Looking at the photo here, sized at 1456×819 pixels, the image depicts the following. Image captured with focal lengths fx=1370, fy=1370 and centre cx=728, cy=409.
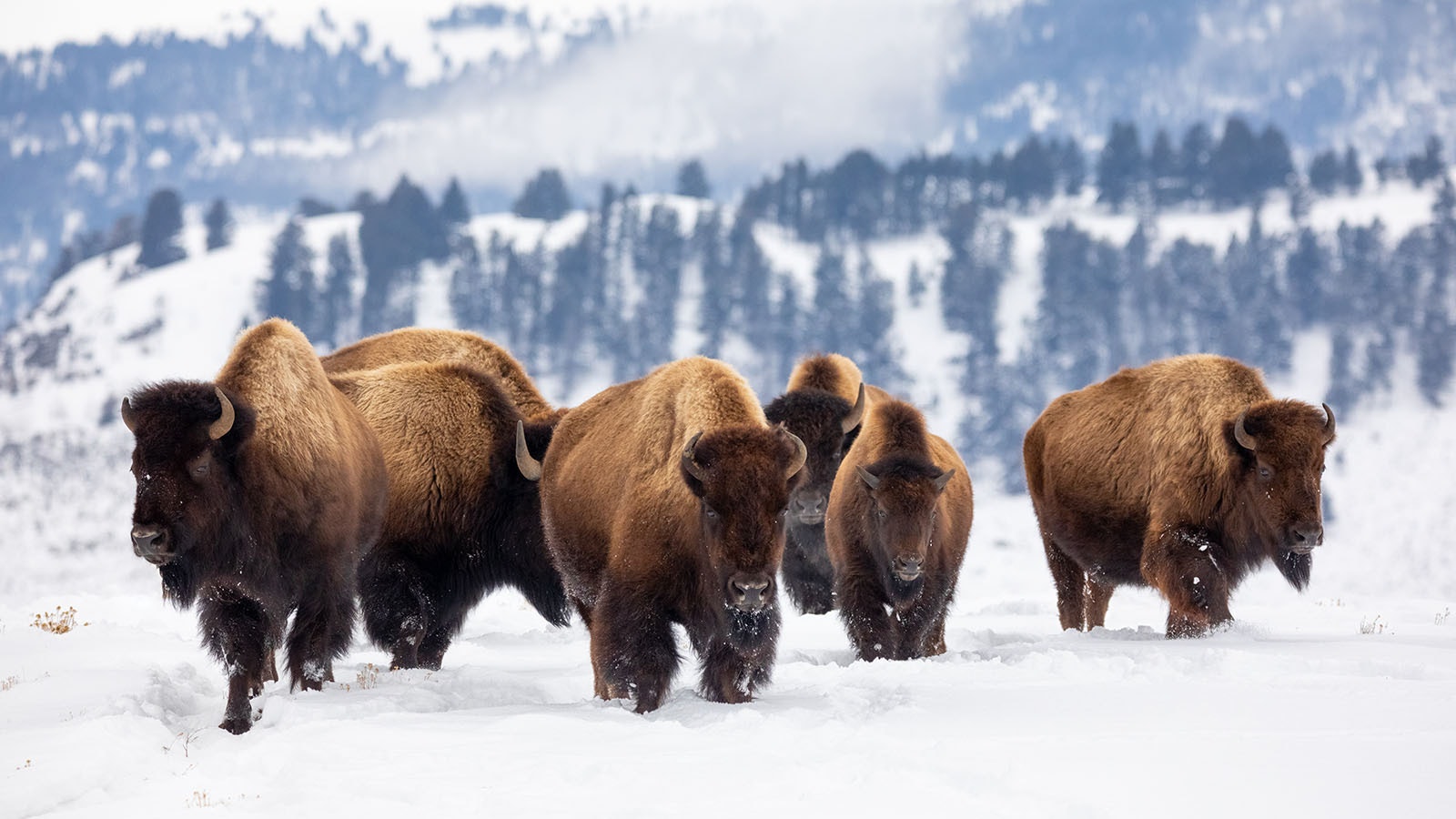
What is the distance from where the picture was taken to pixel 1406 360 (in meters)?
102

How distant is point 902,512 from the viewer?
356 inches

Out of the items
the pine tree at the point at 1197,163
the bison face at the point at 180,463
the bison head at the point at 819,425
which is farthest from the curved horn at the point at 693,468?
the pine tree at the point at 1197,163

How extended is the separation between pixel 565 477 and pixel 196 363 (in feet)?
337

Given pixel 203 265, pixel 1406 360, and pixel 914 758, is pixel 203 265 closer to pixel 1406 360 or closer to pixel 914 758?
pixel 1406 360

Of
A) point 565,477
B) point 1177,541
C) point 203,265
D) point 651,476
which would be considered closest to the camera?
point 651,476

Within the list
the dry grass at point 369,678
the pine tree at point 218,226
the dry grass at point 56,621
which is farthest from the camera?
the pine tree at point 218,226

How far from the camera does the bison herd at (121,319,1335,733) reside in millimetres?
6922

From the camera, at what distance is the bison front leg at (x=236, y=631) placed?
710 cm

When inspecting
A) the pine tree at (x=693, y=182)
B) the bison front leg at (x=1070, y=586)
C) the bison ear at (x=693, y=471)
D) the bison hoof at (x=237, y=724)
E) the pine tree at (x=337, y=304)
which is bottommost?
the pine tree at (x=337, y=304)

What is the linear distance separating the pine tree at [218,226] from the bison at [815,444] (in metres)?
127

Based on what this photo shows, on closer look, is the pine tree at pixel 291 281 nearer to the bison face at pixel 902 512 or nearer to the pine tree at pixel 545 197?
the pine tree at pixel 545 197

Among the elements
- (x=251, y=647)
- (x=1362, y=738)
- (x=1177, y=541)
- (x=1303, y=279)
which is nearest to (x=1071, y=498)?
(x=1177, y=541)

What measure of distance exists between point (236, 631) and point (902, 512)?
4192mm

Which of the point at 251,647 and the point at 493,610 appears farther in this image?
the point at 493,610
